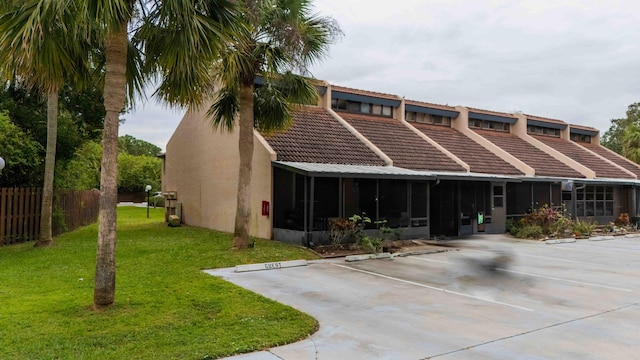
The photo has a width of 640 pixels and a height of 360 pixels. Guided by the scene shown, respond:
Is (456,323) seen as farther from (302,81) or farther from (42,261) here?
(42,261)

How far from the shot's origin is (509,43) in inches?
688

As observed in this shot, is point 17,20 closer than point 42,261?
Yes

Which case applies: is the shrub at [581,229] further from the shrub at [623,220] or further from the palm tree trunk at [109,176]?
the palm tree trunk at [109,176]

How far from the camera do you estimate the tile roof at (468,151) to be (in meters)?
20.8

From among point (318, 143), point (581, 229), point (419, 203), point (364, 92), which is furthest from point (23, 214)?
point (581, 229)

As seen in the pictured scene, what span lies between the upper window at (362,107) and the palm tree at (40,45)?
45.8ft

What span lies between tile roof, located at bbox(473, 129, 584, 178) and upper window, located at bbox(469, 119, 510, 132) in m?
0.34

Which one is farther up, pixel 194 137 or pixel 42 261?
pixel 194 137

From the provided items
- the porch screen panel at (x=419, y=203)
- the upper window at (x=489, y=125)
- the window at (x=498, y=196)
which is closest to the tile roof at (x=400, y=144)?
the porch screen panel at (x=419, y=203)

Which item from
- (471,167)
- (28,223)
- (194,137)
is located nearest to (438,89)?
(471,167)

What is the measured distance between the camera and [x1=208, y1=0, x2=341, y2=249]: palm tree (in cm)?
1149

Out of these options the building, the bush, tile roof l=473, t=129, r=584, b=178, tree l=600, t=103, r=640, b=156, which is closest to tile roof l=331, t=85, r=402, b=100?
the building

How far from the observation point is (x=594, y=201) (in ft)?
78.5

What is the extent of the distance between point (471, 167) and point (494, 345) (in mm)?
15771
